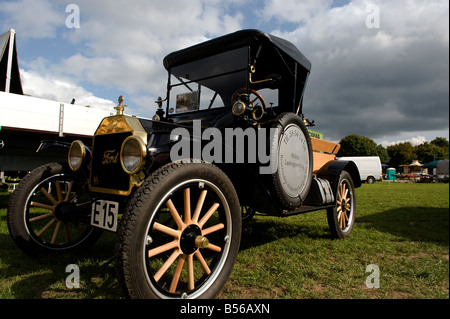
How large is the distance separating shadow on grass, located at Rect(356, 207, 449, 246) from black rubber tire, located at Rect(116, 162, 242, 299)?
2883 millimetres

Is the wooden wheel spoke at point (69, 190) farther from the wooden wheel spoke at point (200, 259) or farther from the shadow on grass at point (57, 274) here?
the wooden wheel spoke at point (200, 259)

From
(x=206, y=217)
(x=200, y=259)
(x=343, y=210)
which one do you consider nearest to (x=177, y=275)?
(x=200, y=259)

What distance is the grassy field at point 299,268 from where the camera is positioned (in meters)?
2.21

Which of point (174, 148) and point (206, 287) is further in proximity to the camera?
point (174, 148)

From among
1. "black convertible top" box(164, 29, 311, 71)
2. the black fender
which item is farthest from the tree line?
"black convertible top" box(164, 29, 311, 71)

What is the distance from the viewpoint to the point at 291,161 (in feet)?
10.3

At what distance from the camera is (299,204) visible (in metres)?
3.19

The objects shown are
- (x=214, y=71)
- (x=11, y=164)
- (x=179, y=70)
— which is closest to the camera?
(x=214, y=71)

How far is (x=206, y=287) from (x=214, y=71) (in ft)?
8.24

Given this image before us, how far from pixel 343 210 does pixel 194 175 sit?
3.31 meters

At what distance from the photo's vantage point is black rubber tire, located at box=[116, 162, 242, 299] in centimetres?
158

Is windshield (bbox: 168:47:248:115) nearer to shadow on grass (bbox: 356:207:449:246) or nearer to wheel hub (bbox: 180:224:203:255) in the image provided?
wheel hub (bbox: 180:224:203:255)
